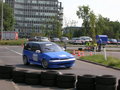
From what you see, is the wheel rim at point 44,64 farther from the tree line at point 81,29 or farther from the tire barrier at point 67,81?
the tree line at point 81,29

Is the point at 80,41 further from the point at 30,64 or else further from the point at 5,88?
the point at 5,88

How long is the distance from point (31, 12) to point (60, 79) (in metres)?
177

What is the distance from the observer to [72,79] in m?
10.3

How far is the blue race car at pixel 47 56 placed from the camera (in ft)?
53.3

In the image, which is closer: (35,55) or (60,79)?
(60,79)

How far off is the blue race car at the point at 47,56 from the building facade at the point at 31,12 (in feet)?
535

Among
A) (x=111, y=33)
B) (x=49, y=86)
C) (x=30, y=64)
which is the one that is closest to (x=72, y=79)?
(x=49, y=86)

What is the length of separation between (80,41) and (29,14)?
401ft

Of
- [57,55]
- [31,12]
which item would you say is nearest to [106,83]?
[57,55]

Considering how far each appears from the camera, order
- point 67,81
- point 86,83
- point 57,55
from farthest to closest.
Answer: point 57,55 < point 67,81 < point 86,83

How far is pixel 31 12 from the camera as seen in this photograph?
7283 inches

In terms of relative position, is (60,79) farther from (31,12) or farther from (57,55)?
(31,12)

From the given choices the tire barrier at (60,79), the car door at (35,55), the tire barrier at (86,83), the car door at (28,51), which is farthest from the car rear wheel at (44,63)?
the tire barrier at (86,83)

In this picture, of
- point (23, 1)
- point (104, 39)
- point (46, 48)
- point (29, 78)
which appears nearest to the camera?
point (29, 78)
